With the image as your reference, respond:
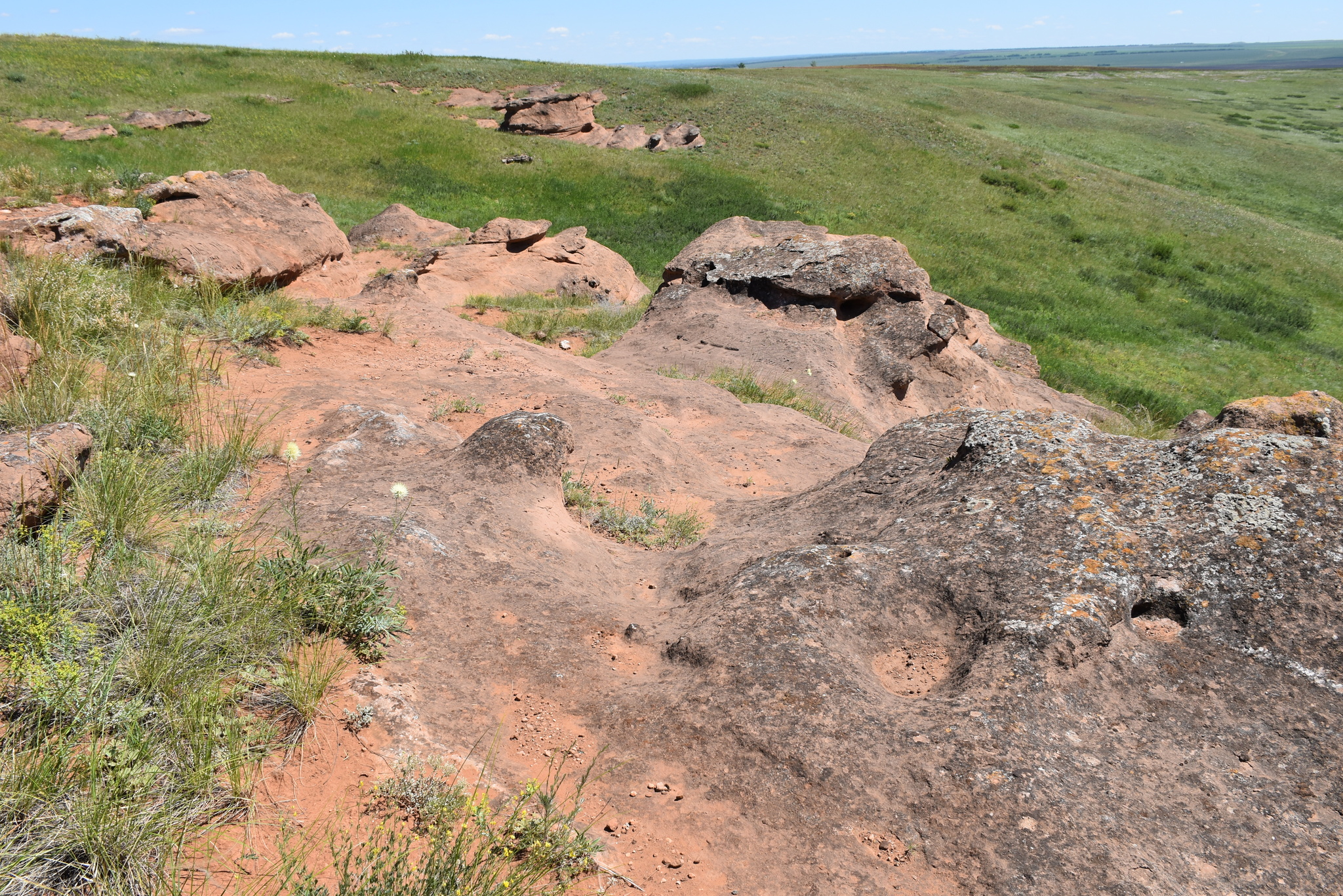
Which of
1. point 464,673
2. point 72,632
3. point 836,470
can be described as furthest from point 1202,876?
point 836,470

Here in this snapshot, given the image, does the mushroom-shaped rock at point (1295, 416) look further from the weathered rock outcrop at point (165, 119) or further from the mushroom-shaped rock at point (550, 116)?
the mushroom-shaped rock at point (550, 116)

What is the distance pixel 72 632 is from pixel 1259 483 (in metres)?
5.36

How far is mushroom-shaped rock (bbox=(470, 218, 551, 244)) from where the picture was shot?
59.8 ft

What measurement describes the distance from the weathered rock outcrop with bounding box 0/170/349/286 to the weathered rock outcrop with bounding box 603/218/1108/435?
5505mm

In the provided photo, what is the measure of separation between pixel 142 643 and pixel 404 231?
17.7 meters

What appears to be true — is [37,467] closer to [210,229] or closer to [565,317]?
[210,229]

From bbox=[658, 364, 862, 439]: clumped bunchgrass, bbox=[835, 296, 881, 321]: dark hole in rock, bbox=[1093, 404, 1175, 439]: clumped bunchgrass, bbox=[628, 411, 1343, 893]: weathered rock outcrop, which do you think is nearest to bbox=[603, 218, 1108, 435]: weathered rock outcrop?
bbox=[835, 296, 881, 321]: dark hole in rock

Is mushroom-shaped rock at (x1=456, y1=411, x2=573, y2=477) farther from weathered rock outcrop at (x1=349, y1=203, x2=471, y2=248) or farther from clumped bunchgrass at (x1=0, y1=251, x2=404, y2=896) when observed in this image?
weathered rock outcrop at (x1=349, y1=203, x2=471, y2=248)

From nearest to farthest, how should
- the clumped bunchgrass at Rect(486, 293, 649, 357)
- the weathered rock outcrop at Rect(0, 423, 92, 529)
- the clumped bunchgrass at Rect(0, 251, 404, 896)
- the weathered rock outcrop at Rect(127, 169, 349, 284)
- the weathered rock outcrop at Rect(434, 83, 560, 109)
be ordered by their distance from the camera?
the clumped bunchgrass at Rect(0, 251, 404, 896) → the weathered rock outcrop at Rect(0, 423, 92, 529) → the weathered rock outcrop at Rect(127, 169, 349, 284) → the clumped bunchgrass at Rect(486, 293, 649, 357) → the weathered rock outcrop at Rect(434, 83, 560, 109)

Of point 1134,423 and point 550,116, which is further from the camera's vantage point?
point 550,116

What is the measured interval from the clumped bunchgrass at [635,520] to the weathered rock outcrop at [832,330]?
554 cm

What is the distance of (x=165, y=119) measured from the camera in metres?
27.4

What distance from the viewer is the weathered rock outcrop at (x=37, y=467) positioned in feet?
12.2

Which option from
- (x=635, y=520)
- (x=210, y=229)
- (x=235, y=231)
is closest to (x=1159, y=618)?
(x=635, y=520)
